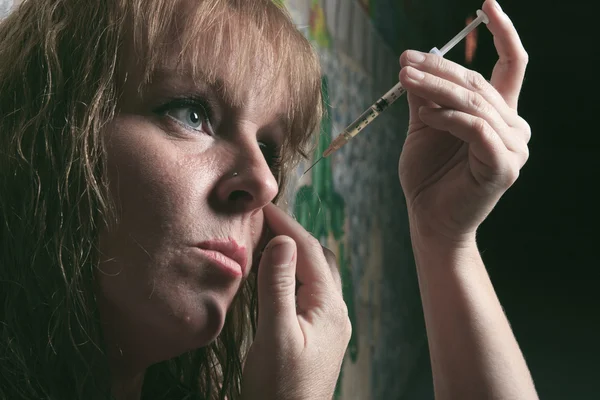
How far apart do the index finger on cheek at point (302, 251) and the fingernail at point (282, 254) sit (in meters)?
0.08

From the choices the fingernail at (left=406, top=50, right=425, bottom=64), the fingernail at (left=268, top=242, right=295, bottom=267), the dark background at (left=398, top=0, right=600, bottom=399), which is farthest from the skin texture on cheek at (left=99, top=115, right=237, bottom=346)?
the dark background at (left=398, top=0, right=600, bottom=399)

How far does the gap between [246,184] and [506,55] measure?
550mm

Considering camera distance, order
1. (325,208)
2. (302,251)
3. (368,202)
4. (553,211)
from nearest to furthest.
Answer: (302,251), (325,208), (368,202), (553,211)

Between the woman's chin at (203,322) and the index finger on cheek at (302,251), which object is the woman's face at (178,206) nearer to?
the woman's chin at (203,322)

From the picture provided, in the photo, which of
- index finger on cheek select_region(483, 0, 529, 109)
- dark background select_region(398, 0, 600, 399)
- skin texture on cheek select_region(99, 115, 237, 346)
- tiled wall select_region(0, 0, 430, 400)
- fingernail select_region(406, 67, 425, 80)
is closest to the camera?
skin texture on cheek select_region(99, 115, 237, 346)

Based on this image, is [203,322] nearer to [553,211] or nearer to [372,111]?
[372,111]

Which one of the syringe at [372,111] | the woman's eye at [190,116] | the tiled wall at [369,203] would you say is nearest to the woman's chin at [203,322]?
the woman's eye at [190,116]

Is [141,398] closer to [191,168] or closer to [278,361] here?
[278,361]

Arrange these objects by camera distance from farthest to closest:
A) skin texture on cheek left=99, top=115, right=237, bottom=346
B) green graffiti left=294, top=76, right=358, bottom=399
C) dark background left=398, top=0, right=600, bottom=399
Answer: dark background left=398, top=0, right=600, bottom=399 → green graffiti left=294, top=76, right=358, bottom=399 → skin texture on cheek left=99, top=115, right=237, bottom=346

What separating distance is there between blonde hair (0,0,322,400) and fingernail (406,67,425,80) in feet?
0.77

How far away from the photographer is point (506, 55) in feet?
3.55

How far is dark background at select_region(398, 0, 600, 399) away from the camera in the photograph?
2.52 meters

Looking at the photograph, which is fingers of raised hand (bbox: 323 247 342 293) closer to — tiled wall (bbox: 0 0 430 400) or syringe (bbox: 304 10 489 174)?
syringe (bbox: 304 10 489 174)

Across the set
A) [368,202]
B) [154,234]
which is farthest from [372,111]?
[368,202]
